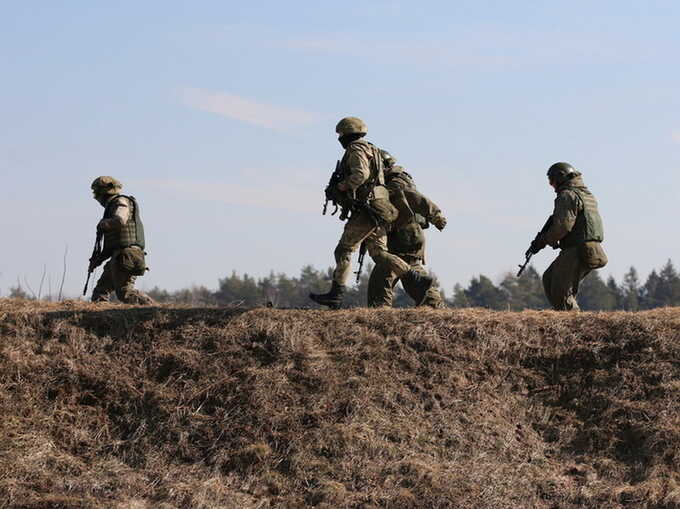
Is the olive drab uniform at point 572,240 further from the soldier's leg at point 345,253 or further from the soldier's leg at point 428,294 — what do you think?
the soldier's leg at point 345,253

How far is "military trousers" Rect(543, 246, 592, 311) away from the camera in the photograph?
1595 cm

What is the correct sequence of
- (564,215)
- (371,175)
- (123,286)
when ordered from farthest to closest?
(123,286) < (564,215) < (371,175)

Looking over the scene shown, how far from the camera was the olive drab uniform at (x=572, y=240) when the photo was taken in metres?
15.8

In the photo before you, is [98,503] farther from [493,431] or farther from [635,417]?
[635,417]

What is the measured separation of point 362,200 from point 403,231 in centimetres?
196

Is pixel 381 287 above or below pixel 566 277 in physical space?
below

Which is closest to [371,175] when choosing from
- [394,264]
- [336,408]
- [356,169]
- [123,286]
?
[356,169]

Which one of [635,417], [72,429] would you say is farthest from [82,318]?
[635,417]

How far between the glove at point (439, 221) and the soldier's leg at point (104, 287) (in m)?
4.54

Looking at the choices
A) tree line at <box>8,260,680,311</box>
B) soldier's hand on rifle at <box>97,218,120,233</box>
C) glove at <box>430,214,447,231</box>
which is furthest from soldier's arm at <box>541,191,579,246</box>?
tree line at <box>8,260,680,311</box>

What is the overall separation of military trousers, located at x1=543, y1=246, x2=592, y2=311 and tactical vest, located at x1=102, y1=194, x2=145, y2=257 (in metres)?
5.70

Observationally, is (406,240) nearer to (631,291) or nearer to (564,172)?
(564,172)

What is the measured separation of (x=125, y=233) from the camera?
17.1 meters

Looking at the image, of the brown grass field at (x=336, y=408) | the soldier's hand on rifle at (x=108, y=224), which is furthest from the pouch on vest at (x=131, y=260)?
the brown grass field at (x=336, y=408)
